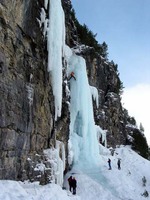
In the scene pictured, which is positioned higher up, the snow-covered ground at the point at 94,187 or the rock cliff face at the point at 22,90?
the rock cliff face at the point at 22,90

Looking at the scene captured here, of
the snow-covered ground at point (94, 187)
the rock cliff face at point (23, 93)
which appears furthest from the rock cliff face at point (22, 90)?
the snow-covered ground at point (94, 187)

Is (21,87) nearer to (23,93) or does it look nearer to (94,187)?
(23,93)

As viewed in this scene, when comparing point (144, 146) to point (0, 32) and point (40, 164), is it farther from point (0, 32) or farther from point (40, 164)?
point (0, 32)

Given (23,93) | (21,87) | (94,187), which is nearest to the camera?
(21,87)

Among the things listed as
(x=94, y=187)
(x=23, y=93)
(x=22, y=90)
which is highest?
(x=22, y=90)

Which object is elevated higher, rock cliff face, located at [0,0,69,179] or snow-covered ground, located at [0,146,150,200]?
rock cliff face, located at [0,0,69,179]

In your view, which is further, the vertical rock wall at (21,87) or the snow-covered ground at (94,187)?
the snow-covered ground at (94,187)

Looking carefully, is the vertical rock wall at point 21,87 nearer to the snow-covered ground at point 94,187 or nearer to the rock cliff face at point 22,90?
the rock cliff face at point 22,90

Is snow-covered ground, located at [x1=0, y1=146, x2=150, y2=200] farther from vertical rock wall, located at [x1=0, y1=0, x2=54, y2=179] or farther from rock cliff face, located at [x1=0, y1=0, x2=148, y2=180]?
vertical rock wall, located at [x1=0, y1=0, x2=54, y2=179]

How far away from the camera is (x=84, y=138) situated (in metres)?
22.1

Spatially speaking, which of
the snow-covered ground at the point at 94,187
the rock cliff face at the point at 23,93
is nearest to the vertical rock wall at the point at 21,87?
the rock cliff face at the point at 23,93

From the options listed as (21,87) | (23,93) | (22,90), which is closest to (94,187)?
(23,93)

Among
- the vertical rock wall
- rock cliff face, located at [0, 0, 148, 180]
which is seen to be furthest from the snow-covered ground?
the vertical rock wall

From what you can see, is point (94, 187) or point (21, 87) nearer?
point (21, 87)
